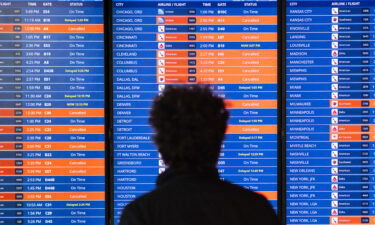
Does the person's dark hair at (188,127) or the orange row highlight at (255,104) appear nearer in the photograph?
the person's dark hair at (188,127)

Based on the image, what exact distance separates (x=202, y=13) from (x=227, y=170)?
40.5 inches

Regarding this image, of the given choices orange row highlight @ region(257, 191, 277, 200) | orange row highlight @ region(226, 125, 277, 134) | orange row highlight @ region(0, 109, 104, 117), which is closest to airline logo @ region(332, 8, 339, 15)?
orange row highlight @ region(226, 125, 277, 134)

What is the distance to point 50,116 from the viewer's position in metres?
2.96

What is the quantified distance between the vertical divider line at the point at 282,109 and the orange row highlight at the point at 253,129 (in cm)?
Result: 5

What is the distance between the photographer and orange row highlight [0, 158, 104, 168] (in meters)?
2.96

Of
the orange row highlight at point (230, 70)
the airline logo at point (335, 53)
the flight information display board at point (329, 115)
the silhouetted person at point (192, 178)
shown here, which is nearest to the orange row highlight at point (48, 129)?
the orange row highlight at point (230, 70)

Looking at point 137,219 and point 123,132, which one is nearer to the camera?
point 137,219

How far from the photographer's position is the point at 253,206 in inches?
55.6

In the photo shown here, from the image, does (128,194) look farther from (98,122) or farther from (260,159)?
(260,159)

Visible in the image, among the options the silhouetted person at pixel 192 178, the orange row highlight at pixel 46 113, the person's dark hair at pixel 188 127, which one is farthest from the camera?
the orange row highlight at pixel 46 113

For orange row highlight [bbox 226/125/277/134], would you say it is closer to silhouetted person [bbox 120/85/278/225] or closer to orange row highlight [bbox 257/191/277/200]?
orange row highlight [bbox 257/191/277/200]

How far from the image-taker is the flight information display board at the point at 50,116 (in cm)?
296

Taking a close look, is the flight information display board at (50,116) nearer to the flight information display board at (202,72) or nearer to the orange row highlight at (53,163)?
the orange row highlight at (53,163)

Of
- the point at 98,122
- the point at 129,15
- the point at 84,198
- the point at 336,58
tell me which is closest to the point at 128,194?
the point at 84,198
